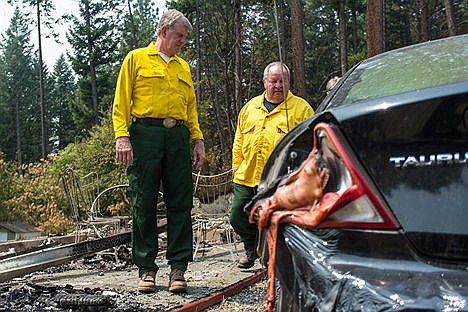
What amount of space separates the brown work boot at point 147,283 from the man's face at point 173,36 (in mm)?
1756

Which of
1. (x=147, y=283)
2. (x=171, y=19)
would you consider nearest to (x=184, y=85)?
(x=171, y=19)

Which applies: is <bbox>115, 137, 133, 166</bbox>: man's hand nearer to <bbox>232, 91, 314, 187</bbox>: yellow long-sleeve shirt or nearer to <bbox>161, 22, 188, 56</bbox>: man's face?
<bbox>161, 22, 188, 56</bbox>: man's face

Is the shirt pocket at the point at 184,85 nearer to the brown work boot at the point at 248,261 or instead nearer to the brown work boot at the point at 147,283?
the brown work boot at the point at 147,283

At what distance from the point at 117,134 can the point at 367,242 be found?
9.74ft

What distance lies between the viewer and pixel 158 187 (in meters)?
4.53

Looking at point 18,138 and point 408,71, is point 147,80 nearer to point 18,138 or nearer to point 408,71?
point 408,71

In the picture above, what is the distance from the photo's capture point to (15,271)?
468 centimetres

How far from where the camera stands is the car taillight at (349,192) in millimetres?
1616

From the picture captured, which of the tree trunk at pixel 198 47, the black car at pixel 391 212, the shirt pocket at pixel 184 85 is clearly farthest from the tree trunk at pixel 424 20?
the black car at pixel 391 212

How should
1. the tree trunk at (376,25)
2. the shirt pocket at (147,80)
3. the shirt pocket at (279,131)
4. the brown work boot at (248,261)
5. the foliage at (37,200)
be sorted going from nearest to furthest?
the shirt pocket at (147,80) → the shirt pocket at (279,131) → the brown work boot at (248,261) → the tree trunk at (376,25) → the foliage at (37,200)

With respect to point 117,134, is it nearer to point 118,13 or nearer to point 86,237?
point 86,237

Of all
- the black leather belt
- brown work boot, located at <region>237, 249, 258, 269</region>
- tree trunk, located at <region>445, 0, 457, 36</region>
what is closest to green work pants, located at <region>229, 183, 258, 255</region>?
brown work boot, located at <region>237, 249, 258, 269</region>

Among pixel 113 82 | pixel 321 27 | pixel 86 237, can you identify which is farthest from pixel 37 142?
pixel 86 237

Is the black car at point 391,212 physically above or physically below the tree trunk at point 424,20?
below
